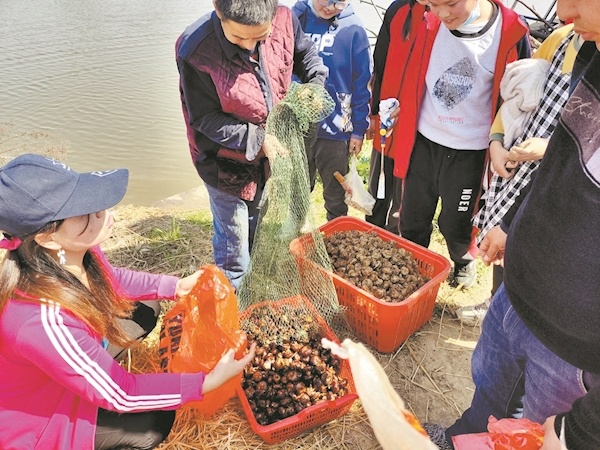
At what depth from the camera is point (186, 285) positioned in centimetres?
242

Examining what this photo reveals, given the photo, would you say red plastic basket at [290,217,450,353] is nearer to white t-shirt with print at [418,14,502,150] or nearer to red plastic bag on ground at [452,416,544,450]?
white t-shirt with print at [418,14,502,150]

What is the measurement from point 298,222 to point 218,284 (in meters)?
0.78

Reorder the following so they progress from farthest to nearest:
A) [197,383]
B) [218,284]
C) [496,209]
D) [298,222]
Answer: [298,222], [496,209], [218,284], [197,383]

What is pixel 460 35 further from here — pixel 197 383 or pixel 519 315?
pixel 197 383

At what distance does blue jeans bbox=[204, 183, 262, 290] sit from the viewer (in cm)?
286

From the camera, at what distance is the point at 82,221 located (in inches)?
70.6

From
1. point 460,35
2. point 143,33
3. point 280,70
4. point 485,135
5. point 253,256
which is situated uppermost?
point 460,35

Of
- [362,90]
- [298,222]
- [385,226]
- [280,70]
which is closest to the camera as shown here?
[280,70]

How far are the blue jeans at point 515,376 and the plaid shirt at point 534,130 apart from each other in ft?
2.69

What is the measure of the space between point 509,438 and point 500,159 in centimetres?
148

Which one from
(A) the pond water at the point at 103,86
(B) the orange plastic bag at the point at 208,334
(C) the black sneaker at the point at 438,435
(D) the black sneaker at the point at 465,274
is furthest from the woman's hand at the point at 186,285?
(A) the pond water at the point at 103,86

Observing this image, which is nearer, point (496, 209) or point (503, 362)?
point (503, 362)

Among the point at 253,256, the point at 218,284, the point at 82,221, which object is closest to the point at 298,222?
the point at 253,256

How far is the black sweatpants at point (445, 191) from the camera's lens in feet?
9.41
